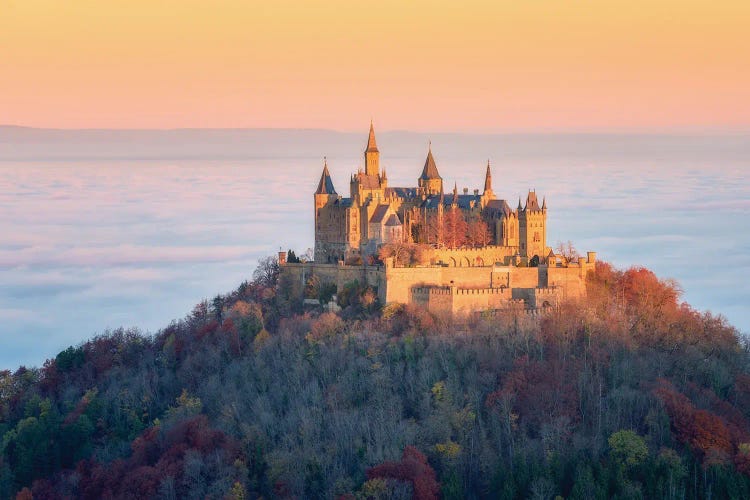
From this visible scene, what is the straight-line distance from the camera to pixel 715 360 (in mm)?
74812

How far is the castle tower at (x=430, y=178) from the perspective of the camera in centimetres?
8656

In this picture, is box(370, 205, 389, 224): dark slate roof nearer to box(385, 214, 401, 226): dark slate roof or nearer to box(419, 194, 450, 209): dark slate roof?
box(385, 214, 401, 226): dark slate roof

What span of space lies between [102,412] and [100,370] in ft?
19.0

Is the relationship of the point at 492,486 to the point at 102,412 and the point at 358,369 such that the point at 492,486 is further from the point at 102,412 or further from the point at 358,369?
the point at 102,412

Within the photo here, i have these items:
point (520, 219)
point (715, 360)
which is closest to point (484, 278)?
point (520, 219)

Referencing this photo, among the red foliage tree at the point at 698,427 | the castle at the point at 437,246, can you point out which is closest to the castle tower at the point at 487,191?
the castle at the point at 437,246

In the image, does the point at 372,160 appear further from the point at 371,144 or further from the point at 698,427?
the point at 698,427

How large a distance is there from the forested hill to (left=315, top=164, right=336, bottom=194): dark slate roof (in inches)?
192

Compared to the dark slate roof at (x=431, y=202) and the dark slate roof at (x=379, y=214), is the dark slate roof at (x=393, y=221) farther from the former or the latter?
the dark slate roof at (x=431, y=202)

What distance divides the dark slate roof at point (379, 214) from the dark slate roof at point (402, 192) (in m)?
1.79

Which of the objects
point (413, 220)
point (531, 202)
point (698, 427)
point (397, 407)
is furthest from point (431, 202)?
point (698, 427)

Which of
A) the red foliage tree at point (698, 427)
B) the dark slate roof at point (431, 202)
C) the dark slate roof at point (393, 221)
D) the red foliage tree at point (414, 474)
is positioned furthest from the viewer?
the dark slate roof at point (431, 202)

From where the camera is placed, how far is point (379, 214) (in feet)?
270

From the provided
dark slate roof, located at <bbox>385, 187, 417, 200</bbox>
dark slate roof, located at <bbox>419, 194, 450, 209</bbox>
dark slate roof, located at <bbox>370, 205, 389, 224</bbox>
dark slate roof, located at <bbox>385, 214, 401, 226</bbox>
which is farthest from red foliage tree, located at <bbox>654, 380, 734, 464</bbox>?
dark slate roof, located at <bbox>385, 187, 417, 200</bbox>
